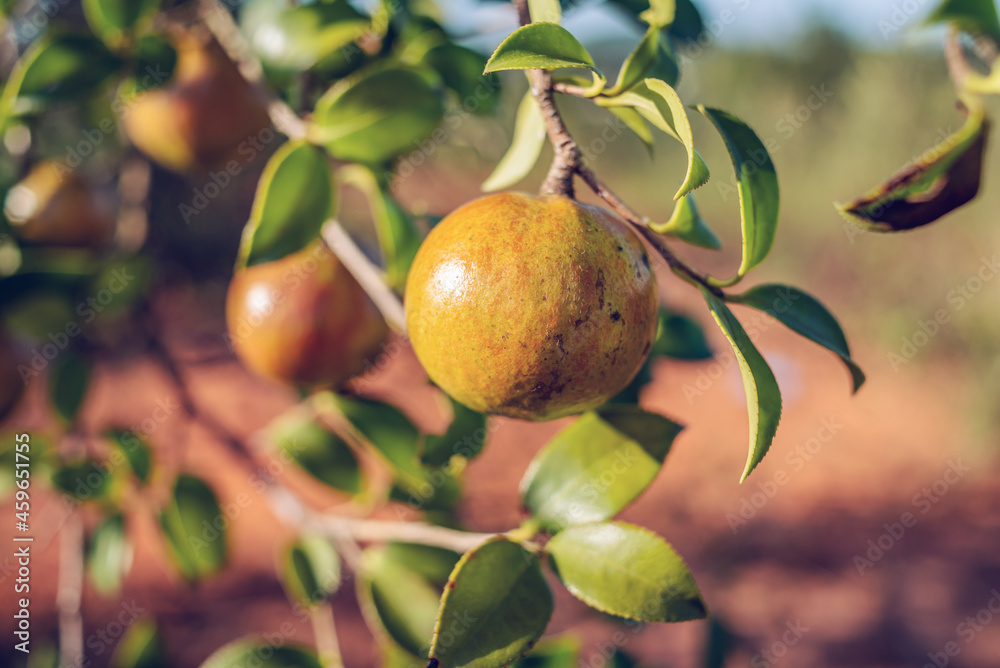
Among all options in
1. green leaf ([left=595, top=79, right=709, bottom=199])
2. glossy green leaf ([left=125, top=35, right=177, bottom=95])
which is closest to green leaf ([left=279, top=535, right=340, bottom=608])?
glossy green leaf ([left=125, top=35, right=177, bottom=95])

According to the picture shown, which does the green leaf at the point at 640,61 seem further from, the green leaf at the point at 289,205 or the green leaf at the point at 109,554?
the green leaf at the point at 109,554

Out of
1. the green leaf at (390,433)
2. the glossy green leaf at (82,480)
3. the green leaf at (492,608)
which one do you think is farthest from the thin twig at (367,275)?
the glossy green leaf at (82,480)

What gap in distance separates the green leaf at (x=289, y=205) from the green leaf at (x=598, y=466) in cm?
32

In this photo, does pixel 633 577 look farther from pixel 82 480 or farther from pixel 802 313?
pixel 82 480

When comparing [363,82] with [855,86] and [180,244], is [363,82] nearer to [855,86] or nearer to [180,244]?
[180,244]

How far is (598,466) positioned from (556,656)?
1.16 ft

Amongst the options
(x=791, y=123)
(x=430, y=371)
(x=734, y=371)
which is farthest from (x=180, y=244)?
(x=791, y=123)

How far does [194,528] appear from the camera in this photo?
97 cm

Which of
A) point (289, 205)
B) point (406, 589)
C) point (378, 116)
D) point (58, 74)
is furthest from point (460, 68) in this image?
point (406, 589)

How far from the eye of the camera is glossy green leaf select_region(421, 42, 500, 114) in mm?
742

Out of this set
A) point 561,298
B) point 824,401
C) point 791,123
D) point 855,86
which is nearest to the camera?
point 561,298

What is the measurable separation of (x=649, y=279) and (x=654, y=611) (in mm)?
215

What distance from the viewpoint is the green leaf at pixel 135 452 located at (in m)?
0.92

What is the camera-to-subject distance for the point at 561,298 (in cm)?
40
